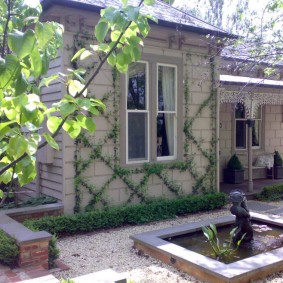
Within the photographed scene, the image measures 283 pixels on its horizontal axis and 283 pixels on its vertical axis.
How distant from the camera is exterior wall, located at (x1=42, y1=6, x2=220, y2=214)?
6.98 meters

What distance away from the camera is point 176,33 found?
8.16 metres

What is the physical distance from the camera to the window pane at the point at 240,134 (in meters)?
12.3

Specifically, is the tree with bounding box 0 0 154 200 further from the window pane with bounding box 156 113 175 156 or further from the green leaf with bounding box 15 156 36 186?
the window pane with bounding box 156 113 175 156

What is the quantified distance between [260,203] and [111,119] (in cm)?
430

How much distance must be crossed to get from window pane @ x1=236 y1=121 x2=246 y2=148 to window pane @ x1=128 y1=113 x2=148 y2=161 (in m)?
5.17

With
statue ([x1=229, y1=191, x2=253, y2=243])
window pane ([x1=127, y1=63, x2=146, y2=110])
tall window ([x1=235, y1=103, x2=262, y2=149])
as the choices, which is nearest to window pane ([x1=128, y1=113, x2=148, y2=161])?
window pane ([x1=127, y1=63, x2=146, y2=110])

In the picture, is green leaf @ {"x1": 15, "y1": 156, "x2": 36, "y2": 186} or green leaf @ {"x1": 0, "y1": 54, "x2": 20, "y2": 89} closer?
green leaf @ {"x1": 0, "y1": 54, "x2": 20, "y2": 89}

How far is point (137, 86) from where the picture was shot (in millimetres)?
7941

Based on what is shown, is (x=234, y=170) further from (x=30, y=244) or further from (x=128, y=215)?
(x=30, y=244)

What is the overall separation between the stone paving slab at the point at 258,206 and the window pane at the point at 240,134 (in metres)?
3.15

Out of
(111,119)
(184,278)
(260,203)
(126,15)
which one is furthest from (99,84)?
(126,15)

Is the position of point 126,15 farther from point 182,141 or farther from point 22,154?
point 182,141

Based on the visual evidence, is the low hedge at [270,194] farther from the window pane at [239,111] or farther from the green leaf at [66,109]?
the green leaf at [66,109]

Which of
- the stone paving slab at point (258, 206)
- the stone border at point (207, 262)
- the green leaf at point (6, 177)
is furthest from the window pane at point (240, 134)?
the green leaf at point (6, 177)
